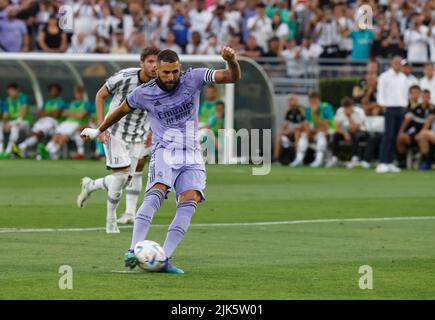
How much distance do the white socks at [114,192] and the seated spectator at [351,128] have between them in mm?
14746

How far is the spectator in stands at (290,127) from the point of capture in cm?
3000

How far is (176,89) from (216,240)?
2.94 meters

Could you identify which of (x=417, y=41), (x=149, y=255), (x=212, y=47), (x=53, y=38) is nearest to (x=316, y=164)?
(x=417, y=41)

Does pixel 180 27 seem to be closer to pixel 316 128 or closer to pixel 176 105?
pixel 316 128

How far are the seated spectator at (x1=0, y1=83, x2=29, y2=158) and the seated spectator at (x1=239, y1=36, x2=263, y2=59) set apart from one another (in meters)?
5.94

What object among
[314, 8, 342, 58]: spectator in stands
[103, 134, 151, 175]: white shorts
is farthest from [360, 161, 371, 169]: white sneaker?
[103, 134, 151, 175]: white shorts

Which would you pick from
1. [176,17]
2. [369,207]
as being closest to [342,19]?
[176,17]

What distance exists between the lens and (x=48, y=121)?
1236 inches

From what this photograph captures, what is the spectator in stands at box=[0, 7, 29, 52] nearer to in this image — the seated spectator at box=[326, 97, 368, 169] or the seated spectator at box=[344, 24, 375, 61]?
the seated spectator at box=[344, 24, 375, 61]

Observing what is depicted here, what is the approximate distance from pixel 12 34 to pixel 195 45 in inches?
204

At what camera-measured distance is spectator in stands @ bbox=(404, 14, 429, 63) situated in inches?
1175

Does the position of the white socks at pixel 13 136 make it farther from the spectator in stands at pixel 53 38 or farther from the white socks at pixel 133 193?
the white socks at pixel 133 193

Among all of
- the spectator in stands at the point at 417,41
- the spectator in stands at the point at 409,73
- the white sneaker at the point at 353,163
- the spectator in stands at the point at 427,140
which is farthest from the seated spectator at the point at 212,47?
the spectator in stands at the point at 427,140
